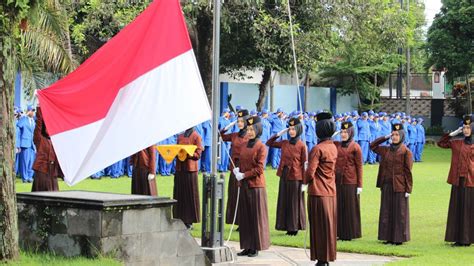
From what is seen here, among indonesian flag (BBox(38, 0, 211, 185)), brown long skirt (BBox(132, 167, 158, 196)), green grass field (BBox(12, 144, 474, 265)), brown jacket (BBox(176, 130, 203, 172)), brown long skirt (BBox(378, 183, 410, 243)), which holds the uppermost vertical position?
indonesian flag (BBox(38, 0, 211, 185))

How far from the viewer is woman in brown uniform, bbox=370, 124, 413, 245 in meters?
14.2

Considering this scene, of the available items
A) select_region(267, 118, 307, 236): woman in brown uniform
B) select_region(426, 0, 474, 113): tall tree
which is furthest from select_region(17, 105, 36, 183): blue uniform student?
select_region(426, 0, 474, 113): tall tree

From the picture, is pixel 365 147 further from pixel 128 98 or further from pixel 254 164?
pixel 128 98

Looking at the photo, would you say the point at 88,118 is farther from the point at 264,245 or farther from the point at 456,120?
the point at 456,120

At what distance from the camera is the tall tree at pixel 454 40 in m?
39.2

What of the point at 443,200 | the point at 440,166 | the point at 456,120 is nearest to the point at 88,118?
the point at 443,200

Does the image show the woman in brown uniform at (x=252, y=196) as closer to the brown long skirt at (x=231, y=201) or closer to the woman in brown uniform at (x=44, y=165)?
the brown long skirt at (x=231, y=201)

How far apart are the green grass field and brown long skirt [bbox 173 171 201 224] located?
0.80ft

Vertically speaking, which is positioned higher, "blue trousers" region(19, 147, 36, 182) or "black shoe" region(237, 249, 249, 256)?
"blue trousers" region(19, 147, 36, 182)

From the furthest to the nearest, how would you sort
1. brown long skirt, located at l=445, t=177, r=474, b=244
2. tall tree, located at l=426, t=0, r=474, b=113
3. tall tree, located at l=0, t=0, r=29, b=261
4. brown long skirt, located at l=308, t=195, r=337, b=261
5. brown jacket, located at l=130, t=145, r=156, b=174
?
tall tree, located at l=426, t=0, r=474, b=113 → brown jacket, located at l=130, t=145, r=156, b=174 → brown long skirt, located at l=445, t=177, r=474, b=244 → brown long skirt, located at l=308, t=195, r=337, b=261 → tall tree, located at l=0, t=0, r=29, b=261

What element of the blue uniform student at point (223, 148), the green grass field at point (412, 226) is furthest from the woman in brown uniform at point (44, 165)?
the blue uniform student at point (223, 148)

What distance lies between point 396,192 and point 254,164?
2520mm

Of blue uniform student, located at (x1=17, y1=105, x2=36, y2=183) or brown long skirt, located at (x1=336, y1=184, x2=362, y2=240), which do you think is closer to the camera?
brown long skirt, located at (x1=336, y1=184, x2=362, y2=240)

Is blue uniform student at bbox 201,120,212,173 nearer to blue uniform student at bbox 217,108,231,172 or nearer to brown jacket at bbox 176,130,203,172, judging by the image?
blue uniform student at bbox 217,108,231,172
